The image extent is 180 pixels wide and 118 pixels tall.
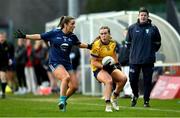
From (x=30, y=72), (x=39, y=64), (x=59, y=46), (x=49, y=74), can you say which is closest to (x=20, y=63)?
(x=30, y=72)

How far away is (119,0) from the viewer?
49812 millimetres

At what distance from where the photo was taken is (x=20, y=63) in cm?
3338

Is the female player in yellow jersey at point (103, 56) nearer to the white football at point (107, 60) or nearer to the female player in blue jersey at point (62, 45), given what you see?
the white football at point (107, 60)

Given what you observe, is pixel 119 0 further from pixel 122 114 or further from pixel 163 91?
pixel 122 114

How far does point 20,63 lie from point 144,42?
12.2m

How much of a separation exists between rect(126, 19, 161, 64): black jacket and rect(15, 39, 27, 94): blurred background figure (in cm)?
1133

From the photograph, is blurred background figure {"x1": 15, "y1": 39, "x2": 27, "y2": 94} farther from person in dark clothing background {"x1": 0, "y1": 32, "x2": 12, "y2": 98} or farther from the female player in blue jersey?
the female player in blue jersey

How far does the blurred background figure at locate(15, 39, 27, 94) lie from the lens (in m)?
33.0

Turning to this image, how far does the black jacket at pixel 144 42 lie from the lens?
21.7 meters

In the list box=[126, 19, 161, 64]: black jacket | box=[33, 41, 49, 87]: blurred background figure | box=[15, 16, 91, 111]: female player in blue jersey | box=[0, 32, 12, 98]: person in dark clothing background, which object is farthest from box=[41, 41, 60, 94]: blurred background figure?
box=[15, 16, 91, 111]: female player in blue jersey

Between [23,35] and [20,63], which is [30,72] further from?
[23,35]

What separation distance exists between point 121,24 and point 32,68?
227 inches

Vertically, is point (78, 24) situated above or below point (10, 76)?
above

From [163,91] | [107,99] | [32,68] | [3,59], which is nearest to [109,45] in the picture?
[107,99]
